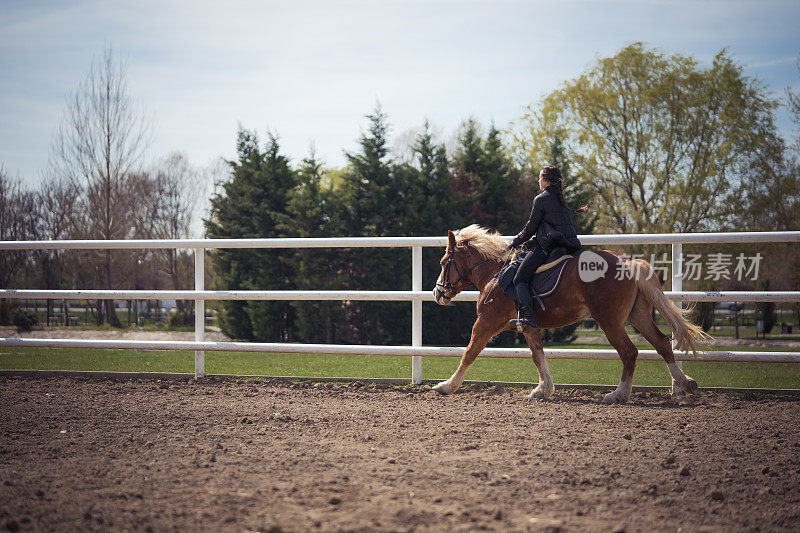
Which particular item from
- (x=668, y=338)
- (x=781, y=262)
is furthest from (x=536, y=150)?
(x=668, y=338)

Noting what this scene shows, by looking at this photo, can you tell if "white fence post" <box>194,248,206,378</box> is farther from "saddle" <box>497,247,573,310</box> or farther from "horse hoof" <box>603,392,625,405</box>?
"horse hoof" <box>603,392,625,405</box>

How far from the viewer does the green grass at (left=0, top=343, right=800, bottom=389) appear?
8.46 m

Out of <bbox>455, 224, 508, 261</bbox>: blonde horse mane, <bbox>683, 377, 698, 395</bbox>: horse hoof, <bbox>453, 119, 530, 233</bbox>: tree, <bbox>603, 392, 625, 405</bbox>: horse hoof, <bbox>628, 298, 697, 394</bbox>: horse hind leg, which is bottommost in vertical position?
<bbox>603, 392, 625, 405</bbox>: horse hoof

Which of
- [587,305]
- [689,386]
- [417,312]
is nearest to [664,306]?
[587,305]

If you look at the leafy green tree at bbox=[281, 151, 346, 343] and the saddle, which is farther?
the leafy green tree at bbox=[281, 151, 346, 343]

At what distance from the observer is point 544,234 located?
5980 mm

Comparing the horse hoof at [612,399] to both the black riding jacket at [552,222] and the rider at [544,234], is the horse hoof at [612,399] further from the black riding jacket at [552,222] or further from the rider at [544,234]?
the black riding jacket at [552,222]

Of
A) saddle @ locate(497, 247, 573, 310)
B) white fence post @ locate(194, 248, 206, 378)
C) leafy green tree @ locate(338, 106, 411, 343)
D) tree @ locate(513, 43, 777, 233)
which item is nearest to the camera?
saddle @ locate(497, 247, 573, 310)

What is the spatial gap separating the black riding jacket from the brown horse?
22cm

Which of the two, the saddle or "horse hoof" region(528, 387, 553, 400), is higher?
the saddle

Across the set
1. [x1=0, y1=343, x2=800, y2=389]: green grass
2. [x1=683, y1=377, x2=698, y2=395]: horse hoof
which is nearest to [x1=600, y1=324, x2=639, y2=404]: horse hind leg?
[x1=683, y1=377, x2=698, y2=395]: horse hoof

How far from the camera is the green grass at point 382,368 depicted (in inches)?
333

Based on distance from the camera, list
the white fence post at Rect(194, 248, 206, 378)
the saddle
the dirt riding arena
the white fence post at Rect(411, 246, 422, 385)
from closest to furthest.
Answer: the dirt riding arena, the saddle, the white fence post at Rect(411, 246, 422, 385), the white fence post at Rect(194, 248, 206, 378)

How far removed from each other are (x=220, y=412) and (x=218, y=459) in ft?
5.52
